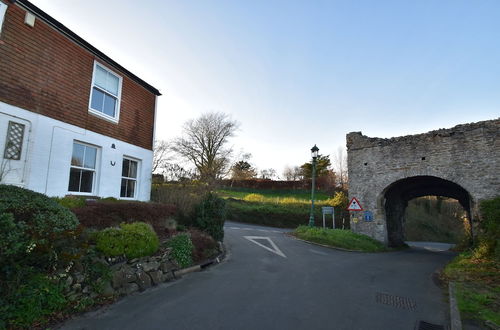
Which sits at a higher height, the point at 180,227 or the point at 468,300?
the point at 180,227

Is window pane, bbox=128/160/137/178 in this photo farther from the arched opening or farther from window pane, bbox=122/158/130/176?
the arched opening

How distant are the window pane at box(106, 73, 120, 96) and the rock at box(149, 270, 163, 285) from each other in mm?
7072

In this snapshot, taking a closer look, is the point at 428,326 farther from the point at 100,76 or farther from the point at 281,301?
the point at 100,76

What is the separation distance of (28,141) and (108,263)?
4526 millimetres

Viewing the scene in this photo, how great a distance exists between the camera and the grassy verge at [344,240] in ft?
44.4

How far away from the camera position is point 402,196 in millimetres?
18781

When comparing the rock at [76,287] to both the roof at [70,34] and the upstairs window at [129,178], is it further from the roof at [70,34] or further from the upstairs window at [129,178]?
the roof at [70,34]

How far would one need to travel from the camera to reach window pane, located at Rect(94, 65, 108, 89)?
9.37 metres

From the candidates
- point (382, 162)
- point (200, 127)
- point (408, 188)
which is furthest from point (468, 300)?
point (200, 127)

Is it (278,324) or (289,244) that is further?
(289,244)

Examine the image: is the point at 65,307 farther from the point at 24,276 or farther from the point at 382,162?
the point at 382,162

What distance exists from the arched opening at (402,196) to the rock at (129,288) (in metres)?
14.8

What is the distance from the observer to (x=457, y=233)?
32.2 m

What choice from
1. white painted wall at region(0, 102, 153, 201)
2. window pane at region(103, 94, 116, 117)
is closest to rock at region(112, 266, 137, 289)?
white painted wall at region(0, 102, 153, 201)
